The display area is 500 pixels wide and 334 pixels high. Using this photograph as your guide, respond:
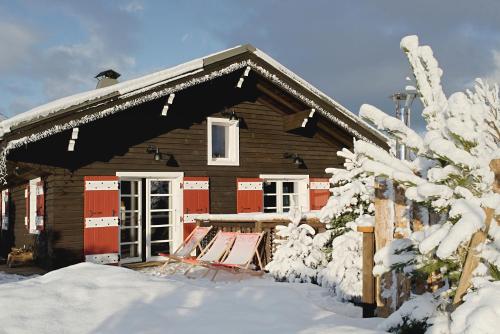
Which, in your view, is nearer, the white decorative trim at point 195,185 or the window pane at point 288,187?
the white decorative trim at point 195,185

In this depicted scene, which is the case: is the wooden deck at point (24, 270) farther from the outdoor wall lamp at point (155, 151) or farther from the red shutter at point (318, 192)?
the red shutter at point (318, 192)

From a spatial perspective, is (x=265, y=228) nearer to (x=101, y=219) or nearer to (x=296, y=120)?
(x=101, y=219)

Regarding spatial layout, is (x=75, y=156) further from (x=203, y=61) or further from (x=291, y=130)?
(x=291, y=130)

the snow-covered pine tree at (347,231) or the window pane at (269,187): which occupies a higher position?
the window pane at (269,187)

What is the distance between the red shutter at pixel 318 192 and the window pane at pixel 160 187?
3888mm

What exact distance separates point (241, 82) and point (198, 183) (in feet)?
8.89

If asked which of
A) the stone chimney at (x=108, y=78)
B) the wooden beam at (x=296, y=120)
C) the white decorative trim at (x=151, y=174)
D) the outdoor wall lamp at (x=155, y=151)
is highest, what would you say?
the stone chimney at (x=108, y=78)

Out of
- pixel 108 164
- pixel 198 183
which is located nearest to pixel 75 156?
pixel 108 164

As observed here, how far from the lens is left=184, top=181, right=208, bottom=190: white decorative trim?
10477 mm

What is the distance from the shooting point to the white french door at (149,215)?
10008 mm

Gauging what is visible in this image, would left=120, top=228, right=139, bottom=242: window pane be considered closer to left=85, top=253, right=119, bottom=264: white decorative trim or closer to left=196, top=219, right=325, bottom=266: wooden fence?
left=85, top=253, right=119, bottom=264: white decorative trim

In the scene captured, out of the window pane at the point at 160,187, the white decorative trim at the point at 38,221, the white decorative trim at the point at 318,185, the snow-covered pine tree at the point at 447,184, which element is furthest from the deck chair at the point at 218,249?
the snow-covered pine tree at the point at 447,184

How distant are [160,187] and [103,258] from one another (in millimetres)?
1987

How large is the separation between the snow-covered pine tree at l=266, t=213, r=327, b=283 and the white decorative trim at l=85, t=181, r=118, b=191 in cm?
390
